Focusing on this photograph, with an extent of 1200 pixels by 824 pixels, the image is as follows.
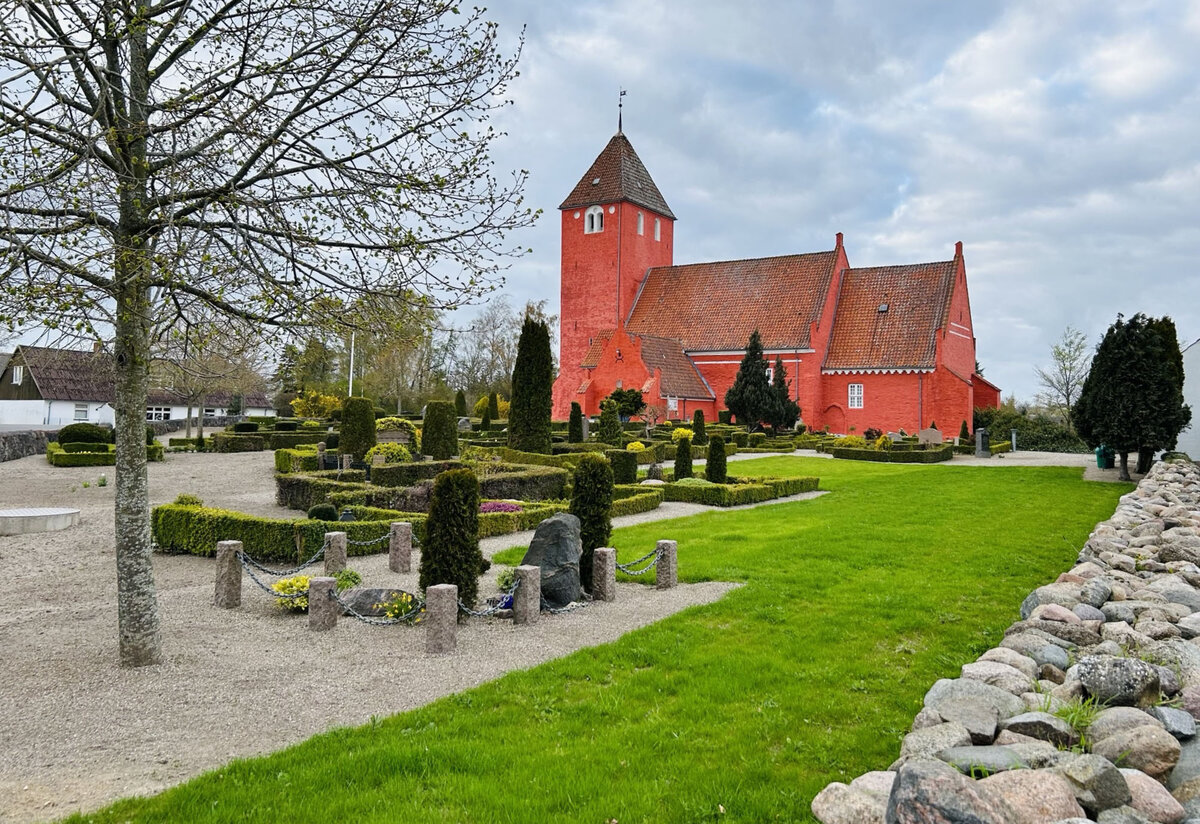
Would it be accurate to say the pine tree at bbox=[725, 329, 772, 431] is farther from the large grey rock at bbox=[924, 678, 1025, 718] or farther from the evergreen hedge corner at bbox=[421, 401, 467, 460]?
the large grey rock at bbox=[924, 678, 1025, 718]

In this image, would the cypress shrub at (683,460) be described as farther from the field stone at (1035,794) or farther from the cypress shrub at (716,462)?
the field stone at (1035,794)

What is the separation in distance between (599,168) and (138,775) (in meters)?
42.7

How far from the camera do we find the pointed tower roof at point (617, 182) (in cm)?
4247

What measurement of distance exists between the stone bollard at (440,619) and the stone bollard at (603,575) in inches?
83.5

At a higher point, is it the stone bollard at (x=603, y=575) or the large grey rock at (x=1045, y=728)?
the large grey rock at (x=1045, y=728)

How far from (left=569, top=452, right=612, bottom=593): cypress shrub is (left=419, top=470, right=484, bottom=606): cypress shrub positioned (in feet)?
5.10

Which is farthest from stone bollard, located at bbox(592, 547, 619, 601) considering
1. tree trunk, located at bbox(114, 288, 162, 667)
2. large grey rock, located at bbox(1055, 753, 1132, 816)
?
large grey rock, located at bbox(1055, 753, 1132, 816)

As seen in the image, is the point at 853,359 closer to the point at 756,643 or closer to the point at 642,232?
the point at 642,232

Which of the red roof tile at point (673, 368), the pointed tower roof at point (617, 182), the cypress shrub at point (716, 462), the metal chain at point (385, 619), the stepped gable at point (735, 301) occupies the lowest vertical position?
the metal chain at point (385, 619)

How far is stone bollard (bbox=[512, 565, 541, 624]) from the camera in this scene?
689 cm

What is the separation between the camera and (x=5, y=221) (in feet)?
15.5

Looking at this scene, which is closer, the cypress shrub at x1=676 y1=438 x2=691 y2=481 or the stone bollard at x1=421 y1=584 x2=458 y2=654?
the stone bollard at x1=421 y1=584 x2=458 y2=654

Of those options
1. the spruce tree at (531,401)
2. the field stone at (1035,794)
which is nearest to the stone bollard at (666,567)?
the field stone at (1035,794)

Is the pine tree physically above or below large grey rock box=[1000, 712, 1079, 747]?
above
